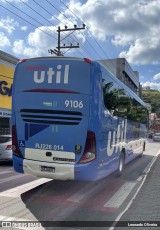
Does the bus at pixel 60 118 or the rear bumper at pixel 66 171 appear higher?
the bus at pixel 60 118

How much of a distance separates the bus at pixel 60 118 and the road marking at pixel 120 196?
2.18 feet

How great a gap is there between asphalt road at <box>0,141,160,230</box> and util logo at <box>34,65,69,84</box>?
2835 millimetres

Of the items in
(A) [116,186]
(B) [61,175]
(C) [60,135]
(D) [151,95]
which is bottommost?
(A) [116,186]

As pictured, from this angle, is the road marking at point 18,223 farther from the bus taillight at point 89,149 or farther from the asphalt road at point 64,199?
the bus taillight at point 89,149

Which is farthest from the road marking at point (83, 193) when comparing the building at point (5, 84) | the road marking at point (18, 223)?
the building at point (5, 84)

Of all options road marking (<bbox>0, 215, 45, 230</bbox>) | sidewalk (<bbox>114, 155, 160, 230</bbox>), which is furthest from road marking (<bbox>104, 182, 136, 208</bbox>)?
road marking (<bbox>0, 215, 45, 230</bbox>)

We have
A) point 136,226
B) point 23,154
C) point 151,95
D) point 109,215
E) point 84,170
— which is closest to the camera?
point 136,226

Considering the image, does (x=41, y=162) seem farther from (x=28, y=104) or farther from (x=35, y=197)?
(x=28, y=104)

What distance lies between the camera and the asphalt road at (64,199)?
21.7 feet

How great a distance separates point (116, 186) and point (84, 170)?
8.32 feet

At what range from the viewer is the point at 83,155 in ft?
26.5

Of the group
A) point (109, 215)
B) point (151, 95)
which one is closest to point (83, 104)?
point (109, 215)

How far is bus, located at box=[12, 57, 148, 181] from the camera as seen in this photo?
8.13m

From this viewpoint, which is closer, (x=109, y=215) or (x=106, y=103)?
(x=109, y=215)
